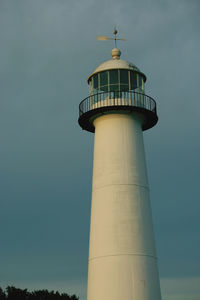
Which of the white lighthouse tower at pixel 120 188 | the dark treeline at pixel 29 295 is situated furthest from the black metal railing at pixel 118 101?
the dark treeline at pixel 29 295

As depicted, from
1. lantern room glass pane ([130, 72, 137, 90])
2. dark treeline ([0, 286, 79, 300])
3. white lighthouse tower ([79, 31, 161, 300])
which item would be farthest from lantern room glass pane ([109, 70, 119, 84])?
dark treeline ([0, 286, 79, 300])

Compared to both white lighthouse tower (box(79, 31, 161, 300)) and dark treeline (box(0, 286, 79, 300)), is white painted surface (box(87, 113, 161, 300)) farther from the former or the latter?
dark treeline (box(0, 286, 79, 300))

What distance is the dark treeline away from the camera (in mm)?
34697

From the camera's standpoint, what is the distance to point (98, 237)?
926 inches

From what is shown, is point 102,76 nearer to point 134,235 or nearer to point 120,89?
point 120,89

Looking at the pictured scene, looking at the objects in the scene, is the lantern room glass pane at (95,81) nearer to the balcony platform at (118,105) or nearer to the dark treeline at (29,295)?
the balcony platform at (118,105)

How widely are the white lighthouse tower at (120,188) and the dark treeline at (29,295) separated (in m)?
13.0

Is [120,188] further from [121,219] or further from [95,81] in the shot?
[95,81]

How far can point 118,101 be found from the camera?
82.1 ft

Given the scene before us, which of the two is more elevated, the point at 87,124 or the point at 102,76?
the point at 102,76

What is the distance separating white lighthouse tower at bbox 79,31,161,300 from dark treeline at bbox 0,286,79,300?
13.0 m

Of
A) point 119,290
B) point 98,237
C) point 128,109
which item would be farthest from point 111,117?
point 119,290

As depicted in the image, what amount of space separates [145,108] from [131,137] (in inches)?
65.1

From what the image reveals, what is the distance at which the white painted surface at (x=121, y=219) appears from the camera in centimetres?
2253
